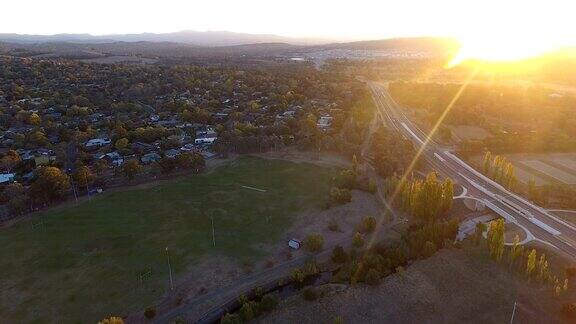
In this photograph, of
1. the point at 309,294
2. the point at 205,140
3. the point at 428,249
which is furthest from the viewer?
the point at 205,140

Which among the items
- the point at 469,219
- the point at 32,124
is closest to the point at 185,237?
the point at 469,219

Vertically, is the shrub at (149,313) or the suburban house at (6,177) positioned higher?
the suburban house at (6,177)

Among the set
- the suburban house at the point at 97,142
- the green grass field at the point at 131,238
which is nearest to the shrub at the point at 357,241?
the green grass field at the point at 131,238

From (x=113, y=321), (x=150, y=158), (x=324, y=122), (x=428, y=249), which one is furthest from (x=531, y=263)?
(x=324, y=122)

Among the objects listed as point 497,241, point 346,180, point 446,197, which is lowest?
point 346,180

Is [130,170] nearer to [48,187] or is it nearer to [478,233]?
[48,187]

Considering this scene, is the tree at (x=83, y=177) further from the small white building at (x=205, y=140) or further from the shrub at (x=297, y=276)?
the shrub at (x=297, y=276)

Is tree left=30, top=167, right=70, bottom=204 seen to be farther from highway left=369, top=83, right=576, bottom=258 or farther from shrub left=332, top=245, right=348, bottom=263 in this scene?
highway left=369, top=83, right=576, bottom=258
